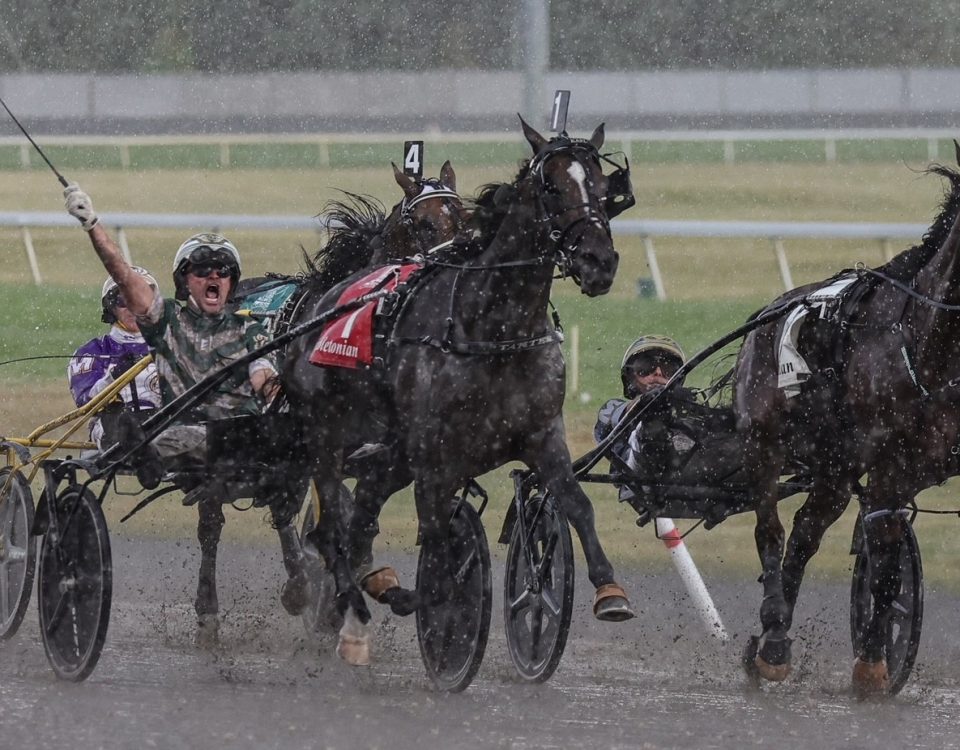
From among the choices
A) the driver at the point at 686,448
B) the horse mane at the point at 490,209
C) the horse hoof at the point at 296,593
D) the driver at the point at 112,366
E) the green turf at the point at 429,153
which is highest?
the green turf at the point at 429,153

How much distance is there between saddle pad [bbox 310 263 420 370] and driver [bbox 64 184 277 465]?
311 millimetres

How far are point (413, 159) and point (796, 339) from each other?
6.59ft

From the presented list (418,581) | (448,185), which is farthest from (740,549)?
(418,581)

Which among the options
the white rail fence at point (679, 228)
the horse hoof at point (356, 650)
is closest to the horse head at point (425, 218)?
the horse hoof at point (356, 650)

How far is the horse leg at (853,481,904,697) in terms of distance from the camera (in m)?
6.20

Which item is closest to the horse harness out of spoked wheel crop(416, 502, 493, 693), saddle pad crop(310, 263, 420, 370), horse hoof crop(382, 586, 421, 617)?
spoked wheel crop(416, 502, 493, 693)

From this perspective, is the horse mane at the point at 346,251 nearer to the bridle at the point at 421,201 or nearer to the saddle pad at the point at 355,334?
the bridle at the point at 421,201

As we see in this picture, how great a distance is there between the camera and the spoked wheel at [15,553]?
7000mm

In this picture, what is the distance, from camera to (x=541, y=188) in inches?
234

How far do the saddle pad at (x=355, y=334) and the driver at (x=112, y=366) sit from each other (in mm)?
951

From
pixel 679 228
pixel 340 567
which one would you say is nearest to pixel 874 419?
pixel 340 567

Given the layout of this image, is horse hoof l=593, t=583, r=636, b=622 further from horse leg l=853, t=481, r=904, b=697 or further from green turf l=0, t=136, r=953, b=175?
green turf l=0, t=136, r=953, b=175

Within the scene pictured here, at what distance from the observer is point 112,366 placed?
24.7 ft

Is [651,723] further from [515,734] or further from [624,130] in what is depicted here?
[624,130]
